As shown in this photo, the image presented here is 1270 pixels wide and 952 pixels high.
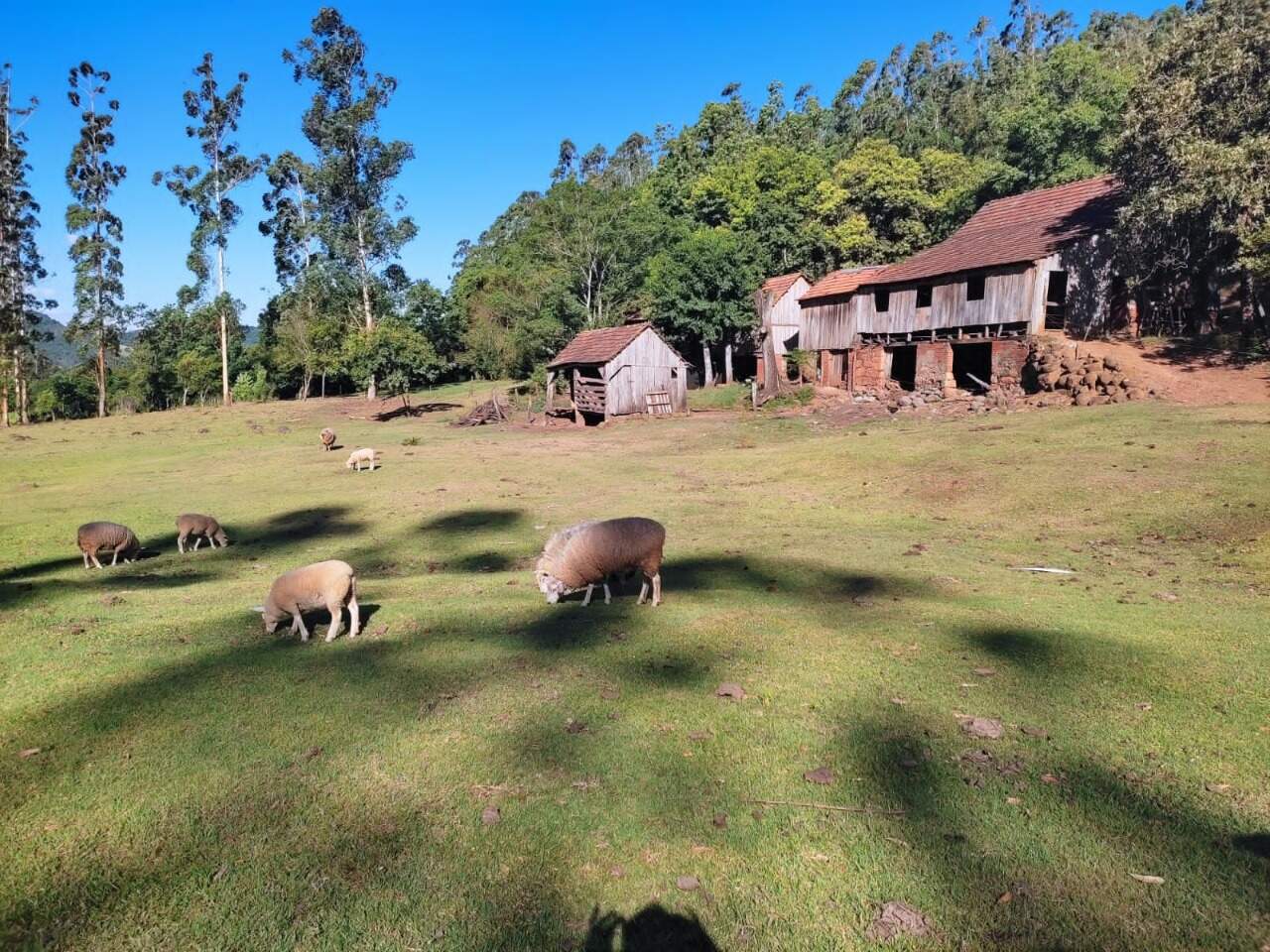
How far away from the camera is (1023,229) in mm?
37344

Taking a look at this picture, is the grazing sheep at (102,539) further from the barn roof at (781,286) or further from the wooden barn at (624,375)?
the barn roof at (781,286)

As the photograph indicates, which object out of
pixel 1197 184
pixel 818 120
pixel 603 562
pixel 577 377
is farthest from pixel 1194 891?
pixel 818 120

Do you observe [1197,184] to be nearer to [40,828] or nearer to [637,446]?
[637,446]

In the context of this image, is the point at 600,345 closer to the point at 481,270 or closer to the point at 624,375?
the point at 624,375

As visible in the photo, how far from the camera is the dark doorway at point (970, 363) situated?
124 feet

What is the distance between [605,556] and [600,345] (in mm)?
33742

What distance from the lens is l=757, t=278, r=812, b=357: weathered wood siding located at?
4972 centimetres

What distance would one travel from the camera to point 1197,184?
26.0 m

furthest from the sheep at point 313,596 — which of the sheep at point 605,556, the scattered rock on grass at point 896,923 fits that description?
the scattered rock on grass at point 896,923

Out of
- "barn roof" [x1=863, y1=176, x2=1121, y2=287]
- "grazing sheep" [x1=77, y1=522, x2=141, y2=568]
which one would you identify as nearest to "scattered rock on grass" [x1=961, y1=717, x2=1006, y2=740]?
"grazing sheep" [x1=77, y1=522, x2=141, y2=568]

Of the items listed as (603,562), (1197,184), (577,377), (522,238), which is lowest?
(603,562)

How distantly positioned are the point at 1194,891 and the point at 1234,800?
3.86 ft

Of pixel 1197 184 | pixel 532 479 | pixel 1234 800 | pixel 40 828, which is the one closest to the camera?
pixel 40 828

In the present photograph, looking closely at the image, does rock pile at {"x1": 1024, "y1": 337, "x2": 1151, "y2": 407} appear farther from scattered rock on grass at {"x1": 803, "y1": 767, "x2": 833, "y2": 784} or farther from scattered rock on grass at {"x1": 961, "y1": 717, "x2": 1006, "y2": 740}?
scattered rock on grass at {"x1": 803, "y1": 767, "x2": 833, "y2": 784}
